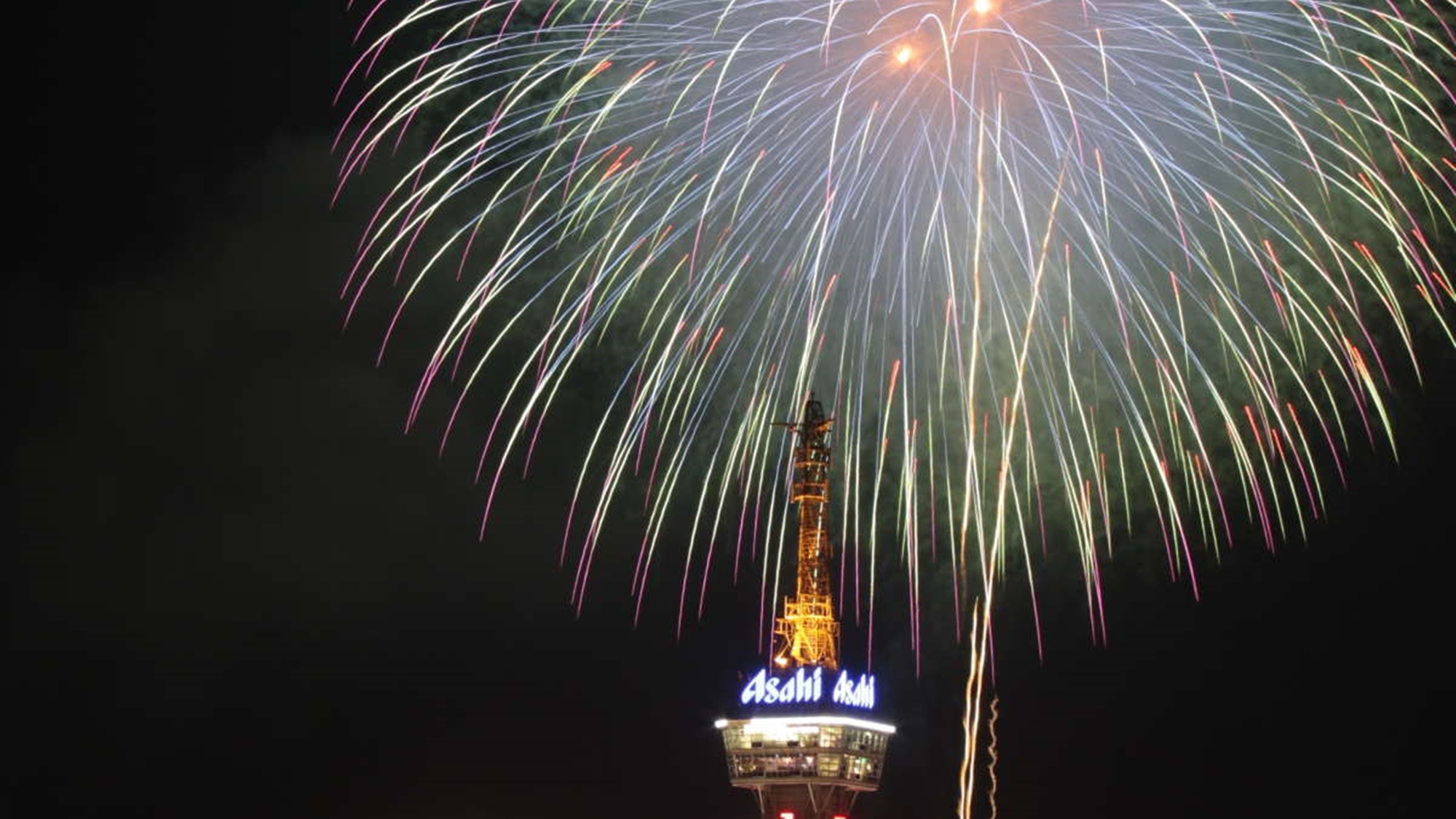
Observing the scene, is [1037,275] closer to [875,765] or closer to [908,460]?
[908,460]

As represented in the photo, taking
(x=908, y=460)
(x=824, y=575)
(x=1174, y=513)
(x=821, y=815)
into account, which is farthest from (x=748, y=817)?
(x=1174, y=513)

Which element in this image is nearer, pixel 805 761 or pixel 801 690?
pixel 805 761

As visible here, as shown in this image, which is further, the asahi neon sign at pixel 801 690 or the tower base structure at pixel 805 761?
the asahi neon sign at pixel 801 690

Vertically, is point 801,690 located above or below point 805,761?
above
